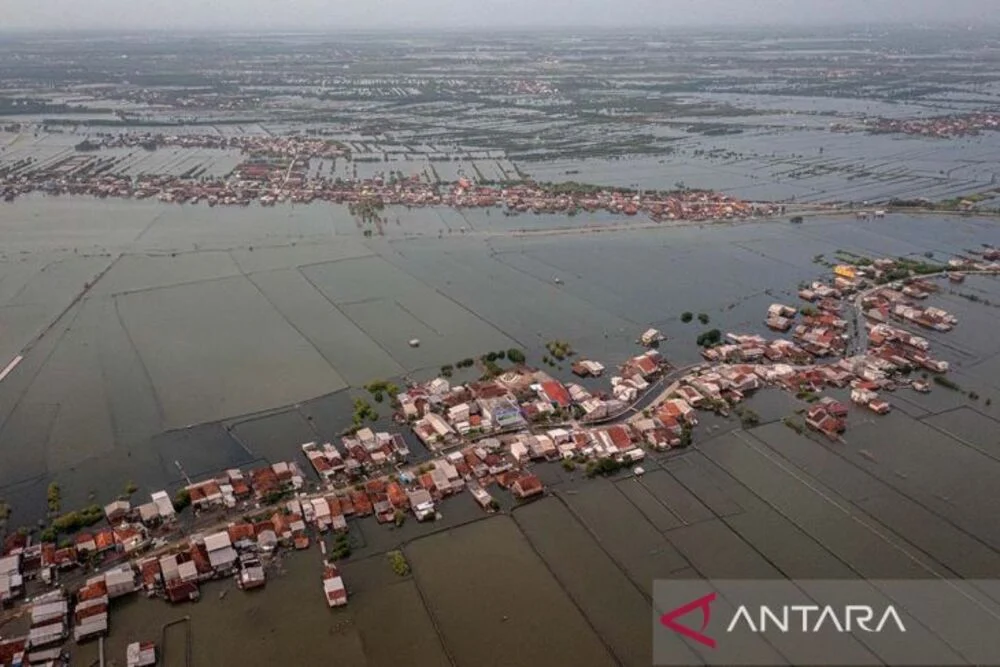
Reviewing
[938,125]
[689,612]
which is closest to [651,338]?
[689,612]

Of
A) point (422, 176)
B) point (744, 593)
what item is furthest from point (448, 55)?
point (744, 593)

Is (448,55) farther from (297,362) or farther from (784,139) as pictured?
(297,362)

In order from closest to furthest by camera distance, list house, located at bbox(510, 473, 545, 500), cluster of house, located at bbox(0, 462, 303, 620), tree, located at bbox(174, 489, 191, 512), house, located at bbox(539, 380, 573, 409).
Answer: cluster of house, located at bbox(0, 462, 303, 620)
tree, located at bbox(174, 489, 191, 512)
house, located at bbox(510, 473, 545, 500)
house, located at bbox(539, 380, 573, 409)

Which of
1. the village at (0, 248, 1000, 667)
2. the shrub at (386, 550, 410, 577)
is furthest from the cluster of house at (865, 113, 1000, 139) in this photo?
the shrub at (386, 550, 410, 577)

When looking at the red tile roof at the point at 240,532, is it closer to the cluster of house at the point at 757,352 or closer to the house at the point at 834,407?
the cluster of house at the point at 757,352

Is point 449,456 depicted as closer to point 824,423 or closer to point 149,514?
point 149,514

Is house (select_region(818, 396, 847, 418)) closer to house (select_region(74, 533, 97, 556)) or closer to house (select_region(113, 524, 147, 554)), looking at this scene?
house (select_region(113, 524, 147, 554))
